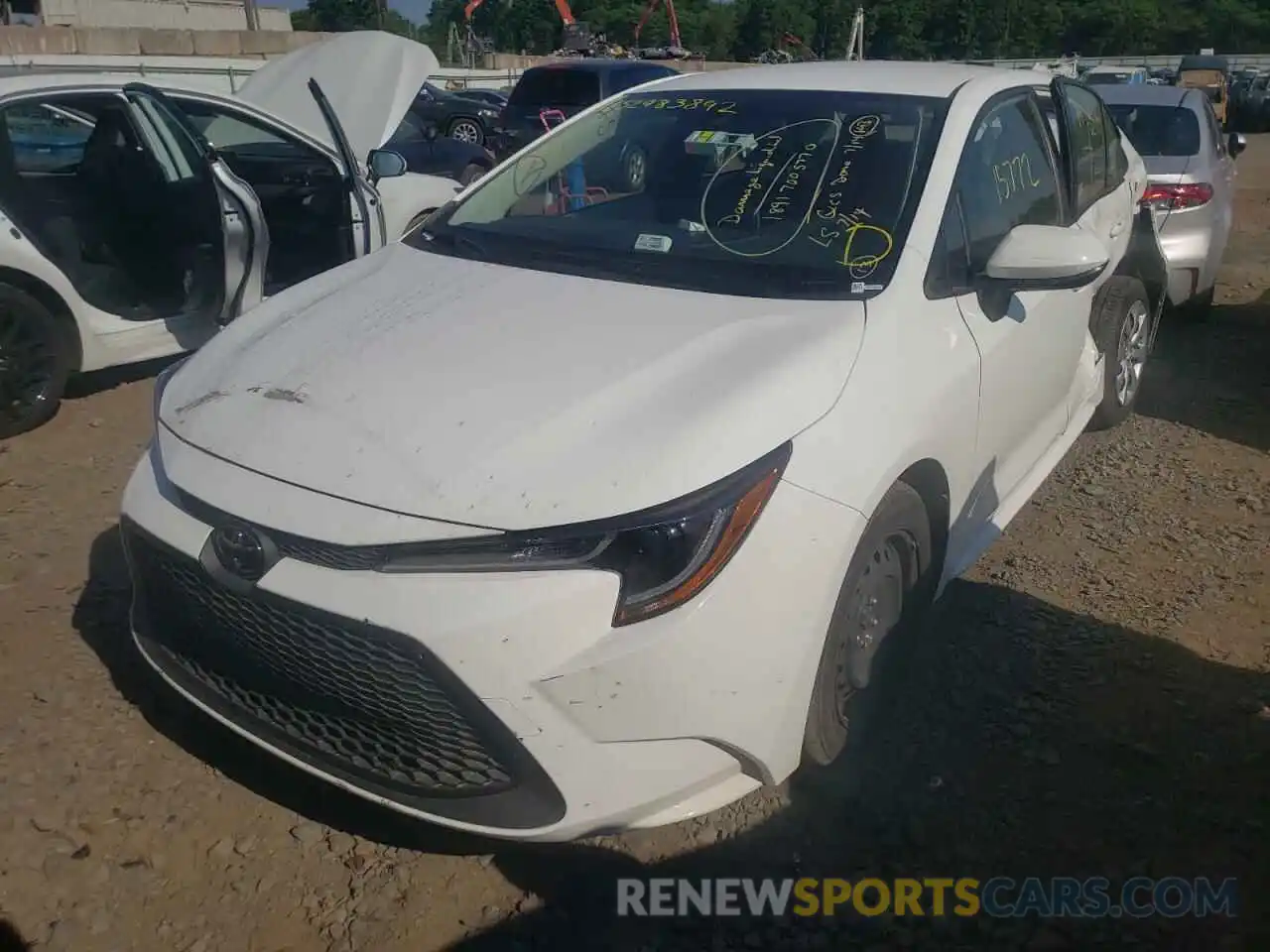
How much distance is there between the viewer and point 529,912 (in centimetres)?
238

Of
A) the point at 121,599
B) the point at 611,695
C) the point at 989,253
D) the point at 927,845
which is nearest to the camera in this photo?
the point at 611,695

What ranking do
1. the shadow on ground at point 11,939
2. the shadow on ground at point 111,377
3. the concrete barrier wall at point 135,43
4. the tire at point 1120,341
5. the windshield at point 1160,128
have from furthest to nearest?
the concrete barrier wall at point 135,43
the windshield at point 1160,128
the shadow on ground at point 111,377
the tire at point 1120,341
the shadow on ground at point 11,939

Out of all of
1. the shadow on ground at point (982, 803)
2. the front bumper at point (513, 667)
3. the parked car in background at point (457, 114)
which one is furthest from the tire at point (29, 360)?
the parked car in background at point (457, 114)

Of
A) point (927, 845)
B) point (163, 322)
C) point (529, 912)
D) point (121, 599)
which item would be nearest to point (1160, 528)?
point (927, 845)

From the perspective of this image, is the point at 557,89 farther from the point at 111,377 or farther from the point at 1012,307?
the point at 1012,307

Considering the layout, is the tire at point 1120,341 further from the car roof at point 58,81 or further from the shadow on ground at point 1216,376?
the car roof at point 58,81

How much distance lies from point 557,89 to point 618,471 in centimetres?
1215

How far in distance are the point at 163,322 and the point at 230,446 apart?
3.42 meters

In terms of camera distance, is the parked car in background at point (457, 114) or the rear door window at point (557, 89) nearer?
the rear door window at point (557, 89)

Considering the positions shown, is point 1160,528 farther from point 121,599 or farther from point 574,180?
point 121,599

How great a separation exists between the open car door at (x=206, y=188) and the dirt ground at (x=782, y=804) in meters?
1.98

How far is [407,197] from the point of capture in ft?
22.2

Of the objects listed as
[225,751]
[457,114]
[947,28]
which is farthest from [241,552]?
[947,28]

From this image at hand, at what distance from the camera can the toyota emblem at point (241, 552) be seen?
2172mm
